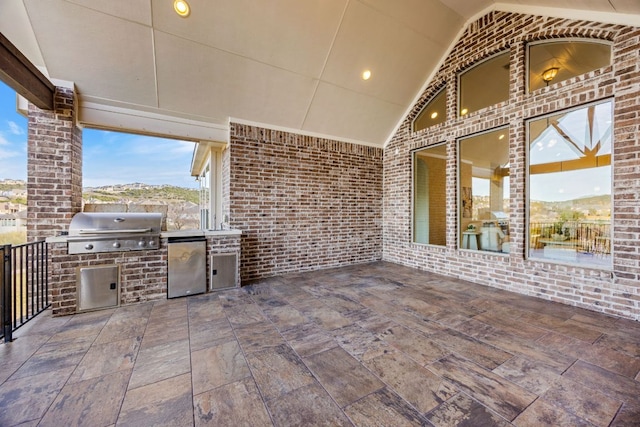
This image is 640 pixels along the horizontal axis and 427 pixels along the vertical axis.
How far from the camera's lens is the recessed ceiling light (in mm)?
2965

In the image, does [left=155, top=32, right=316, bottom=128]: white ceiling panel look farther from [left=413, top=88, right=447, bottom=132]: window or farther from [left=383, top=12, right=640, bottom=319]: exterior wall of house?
[left=383, top=12, right=640, bottom=319]: exterior wall of house

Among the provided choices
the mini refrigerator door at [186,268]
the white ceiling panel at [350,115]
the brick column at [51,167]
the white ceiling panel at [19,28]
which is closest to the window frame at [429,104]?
the white ceiling panel at [350,115]

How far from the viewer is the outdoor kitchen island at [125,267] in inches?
118

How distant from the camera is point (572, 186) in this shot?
3395 millimetres

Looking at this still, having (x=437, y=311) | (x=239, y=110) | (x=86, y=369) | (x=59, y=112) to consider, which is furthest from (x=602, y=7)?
(x=59, y=112)

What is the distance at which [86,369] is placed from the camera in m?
1.97

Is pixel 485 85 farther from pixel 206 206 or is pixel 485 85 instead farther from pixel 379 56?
pixel 206 206

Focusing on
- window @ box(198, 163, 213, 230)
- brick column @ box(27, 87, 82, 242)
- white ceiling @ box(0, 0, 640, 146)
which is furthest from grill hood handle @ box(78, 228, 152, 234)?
window @ box(198, 163, 213, 230)

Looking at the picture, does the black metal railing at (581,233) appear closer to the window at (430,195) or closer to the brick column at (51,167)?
the window at (430,195)

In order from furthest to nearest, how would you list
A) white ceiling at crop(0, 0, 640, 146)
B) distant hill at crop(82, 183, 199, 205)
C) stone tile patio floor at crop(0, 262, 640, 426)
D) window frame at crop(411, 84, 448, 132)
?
window frame at crop(411, 84, 448, 132) → distant hill at crop(82, 183, 199, 205) → white ceiling at crop(0, 0, 640, 146) → stone tile patio floor at crop(0, 262, 640, 426)

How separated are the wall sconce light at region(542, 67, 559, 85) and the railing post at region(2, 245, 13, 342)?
6694 mm

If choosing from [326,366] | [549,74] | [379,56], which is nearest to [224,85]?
[379,56]

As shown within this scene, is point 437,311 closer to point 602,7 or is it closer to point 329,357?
point 329,357

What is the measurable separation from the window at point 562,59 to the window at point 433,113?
1.40 metres
